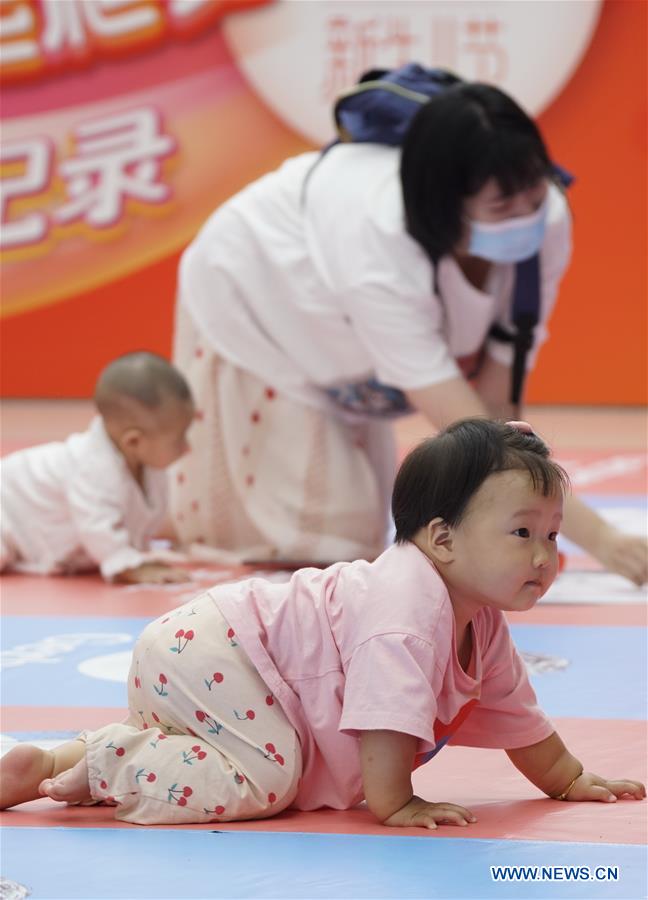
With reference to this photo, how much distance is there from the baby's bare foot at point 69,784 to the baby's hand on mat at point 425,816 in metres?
0.27

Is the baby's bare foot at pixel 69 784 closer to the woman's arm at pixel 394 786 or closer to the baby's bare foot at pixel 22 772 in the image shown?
the baby's bare foot at pixel 22 772

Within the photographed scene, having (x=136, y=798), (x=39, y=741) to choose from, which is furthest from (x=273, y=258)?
(x=136, y=798)

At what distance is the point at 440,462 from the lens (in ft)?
4.33

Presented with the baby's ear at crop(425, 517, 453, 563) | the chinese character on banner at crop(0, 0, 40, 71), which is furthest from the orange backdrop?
the baby's ear at crop(425, 517, 453, 563)

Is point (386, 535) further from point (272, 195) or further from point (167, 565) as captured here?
point (272, 195)

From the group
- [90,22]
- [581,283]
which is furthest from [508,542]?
[90,22]

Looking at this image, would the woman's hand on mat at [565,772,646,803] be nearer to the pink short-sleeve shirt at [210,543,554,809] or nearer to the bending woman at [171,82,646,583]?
the pink short-sleeve shirt at [210,543,554,809]

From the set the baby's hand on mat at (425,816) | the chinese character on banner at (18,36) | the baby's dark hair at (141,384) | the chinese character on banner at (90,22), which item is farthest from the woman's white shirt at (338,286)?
the chinese character on banner at (18,36)

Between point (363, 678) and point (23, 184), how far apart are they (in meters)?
4.06

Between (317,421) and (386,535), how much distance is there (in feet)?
0.90

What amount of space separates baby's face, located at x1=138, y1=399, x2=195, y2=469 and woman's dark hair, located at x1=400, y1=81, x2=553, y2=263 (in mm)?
511

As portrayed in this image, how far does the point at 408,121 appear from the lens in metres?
2.53

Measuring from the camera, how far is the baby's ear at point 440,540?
1.33 m

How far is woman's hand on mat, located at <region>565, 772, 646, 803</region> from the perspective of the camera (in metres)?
1.43
